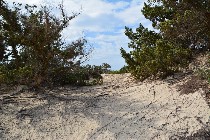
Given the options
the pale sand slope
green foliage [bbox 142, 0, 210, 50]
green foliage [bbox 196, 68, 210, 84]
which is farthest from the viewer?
green foliage [bbox 142, 0, 210, 50]

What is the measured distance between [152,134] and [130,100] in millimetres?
1789

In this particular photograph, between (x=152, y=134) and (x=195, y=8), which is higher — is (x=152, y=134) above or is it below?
below

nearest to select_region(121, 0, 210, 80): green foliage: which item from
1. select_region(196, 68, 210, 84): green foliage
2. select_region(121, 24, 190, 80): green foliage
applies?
select_region(121, 24, 190, 80): green foliage

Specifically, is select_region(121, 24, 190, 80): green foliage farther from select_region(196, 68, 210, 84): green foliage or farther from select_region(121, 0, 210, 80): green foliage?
select_region(196, 68, 210, 84): green foliage

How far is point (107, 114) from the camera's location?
27.1 ft

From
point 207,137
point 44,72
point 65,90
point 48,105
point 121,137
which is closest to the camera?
point 207,137

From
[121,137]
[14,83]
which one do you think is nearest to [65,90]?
[14,83]

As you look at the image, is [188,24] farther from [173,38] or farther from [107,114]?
[107,114]

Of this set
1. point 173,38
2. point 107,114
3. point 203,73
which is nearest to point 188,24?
point 173,38

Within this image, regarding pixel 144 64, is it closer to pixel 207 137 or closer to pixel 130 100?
pixel 130 100

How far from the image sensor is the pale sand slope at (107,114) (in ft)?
24.1

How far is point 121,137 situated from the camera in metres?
7.25

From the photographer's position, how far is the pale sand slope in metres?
7.35

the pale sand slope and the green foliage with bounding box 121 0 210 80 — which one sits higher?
the green foliage with bounding box 121 0 210 80
